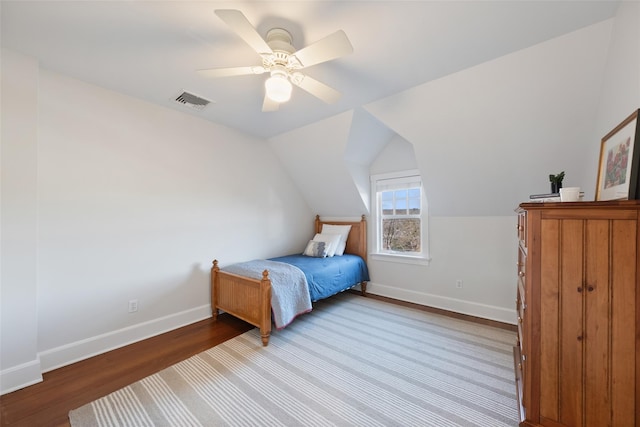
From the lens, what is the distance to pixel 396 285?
149 inches

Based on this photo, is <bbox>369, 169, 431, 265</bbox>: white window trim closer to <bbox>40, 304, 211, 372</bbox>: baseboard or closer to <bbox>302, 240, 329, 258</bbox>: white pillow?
<bbox>302, 240, 329, 258</bbox>: white pillow

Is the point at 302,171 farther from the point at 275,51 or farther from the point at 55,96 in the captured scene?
the point at 55,96

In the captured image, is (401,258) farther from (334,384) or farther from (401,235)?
(334,384)

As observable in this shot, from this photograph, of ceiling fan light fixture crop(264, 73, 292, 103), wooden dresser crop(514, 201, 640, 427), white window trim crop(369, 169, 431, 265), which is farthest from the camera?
white window trim crop(369, 169, 431, 265)

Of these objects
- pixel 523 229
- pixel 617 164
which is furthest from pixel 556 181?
pixel 523 229

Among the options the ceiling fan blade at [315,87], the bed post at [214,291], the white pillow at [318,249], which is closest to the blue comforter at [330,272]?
the white pillow at [318,249]

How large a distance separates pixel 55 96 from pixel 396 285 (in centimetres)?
434

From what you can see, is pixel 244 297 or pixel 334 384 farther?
pixel 244 297

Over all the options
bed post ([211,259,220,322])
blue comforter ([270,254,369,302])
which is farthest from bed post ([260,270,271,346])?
bed post ([211,259,220,322])

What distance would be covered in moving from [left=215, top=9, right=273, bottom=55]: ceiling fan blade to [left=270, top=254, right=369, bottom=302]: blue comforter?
7.44ft

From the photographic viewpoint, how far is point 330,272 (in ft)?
10.8

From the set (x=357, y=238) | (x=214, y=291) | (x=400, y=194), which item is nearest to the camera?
(x=214, y=291)

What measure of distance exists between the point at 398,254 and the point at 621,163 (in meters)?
2.65

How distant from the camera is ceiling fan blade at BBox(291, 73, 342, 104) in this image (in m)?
1.76
